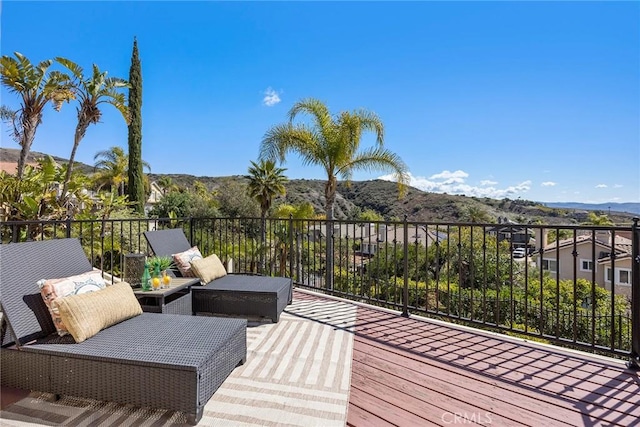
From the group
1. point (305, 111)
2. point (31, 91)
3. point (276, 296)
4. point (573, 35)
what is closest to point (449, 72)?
point (573, 35)

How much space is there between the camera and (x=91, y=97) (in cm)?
847

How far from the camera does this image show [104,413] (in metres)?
1.86

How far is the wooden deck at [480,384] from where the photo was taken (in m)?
1.83

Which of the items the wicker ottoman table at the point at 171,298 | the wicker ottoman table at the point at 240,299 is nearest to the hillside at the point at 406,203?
the wicker ottoman table at the point at 240,299

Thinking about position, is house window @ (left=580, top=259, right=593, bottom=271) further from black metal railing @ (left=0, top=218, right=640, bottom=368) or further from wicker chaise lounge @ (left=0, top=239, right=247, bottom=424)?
wicker chaise lounge @ (left=0, top=239, right=247, bottom=424)

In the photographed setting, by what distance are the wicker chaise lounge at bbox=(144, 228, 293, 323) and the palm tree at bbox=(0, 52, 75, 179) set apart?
22.9ft

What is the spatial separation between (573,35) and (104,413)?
1113 cm

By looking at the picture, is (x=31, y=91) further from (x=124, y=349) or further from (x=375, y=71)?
(x=375, y=71)

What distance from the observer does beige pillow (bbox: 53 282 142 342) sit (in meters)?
2.00

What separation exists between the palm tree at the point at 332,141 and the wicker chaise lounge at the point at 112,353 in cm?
616

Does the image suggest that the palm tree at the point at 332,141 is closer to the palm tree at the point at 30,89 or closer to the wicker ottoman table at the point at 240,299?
the wicker ottoman table at the point at 240,299

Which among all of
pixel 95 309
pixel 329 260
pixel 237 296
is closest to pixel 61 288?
pixel 95 309

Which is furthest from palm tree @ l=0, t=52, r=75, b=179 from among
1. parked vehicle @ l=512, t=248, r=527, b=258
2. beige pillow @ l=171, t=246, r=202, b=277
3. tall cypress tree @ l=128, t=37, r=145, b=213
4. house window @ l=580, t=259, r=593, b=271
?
house window @ l=580, t=259, r=593, b=271

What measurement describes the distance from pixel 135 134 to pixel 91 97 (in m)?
8.00
